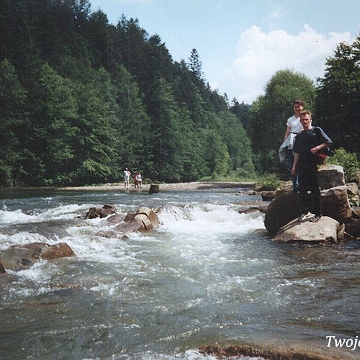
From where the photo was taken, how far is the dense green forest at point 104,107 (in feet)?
118

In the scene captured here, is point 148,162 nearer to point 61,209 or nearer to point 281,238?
point 61,209

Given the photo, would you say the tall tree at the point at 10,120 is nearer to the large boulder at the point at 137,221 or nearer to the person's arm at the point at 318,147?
the large boulder at the point at 137,221

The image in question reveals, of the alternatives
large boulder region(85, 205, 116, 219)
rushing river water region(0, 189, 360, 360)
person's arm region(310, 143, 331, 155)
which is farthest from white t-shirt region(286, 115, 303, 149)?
Result: large boulder region(85, 205, 116, 219)

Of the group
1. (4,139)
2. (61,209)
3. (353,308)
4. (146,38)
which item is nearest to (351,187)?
(353,308)

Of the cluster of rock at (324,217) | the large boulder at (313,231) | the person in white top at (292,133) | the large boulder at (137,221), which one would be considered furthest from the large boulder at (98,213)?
the person in white top at (292,133)

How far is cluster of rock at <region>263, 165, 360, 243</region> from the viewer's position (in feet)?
28.8

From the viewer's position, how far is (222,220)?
13.8 m

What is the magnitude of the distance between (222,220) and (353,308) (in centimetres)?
929

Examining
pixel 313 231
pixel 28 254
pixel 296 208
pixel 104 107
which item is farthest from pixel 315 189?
pixel 104 107

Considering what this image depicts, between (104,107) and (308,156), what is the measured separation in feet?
139

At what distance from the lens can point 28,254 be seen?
285 inches

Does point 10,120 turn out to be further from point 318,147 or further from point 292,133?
point 318,147

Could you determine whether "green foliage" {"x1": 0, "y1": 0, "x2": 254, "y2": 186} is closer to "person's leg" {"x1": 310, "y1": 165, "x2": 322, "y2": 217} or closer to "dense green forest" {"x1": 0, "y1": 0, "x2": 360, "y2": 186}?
"dense green forest" {"x1": 0, "y1": 0, "x2": 360, "y2": 186}

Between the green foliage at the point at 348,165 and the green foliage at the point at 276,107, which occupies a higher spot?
the green foliage at the point at 276,107
